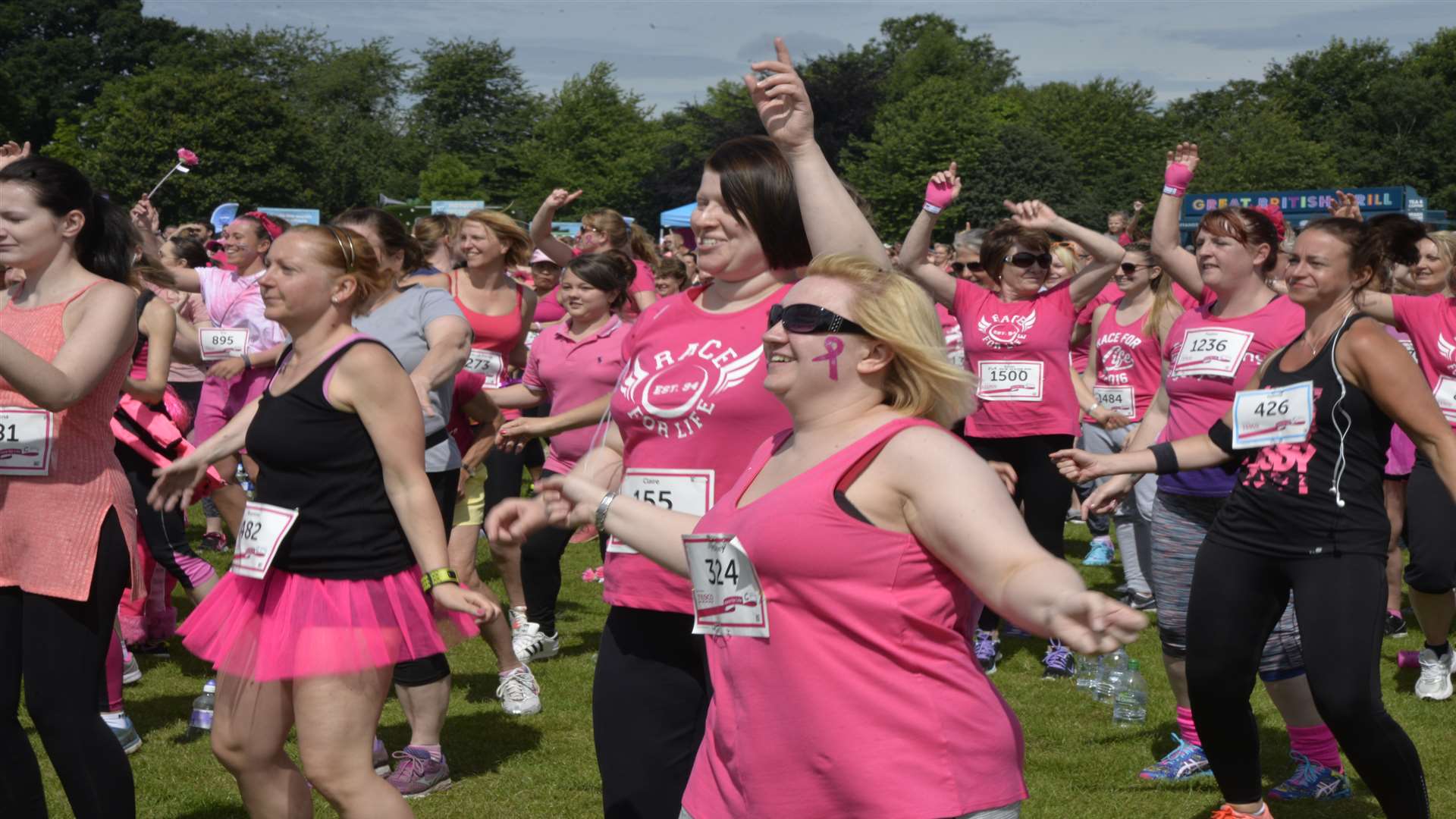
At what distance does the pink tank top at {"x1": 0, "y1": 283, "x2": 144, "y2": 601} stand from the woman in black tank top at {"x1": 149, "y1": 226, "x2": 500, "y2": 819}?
0.36 m

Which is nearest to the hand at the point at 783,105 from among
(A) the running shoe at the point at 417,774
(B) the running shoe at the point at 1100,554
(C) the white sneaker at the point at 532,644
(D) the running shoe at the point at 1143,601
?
(A) the running shoe at the point at 417,774

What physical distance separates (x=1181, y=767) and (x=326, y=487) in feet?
12.1

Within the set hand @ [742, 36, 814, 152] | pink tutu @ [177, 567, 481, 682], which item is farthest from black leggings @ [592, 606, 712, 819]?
hand @ [742, 36, 814, 152]

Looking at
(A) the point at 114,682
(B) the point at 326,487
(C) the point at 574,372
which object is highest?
(B) the point at 326,487

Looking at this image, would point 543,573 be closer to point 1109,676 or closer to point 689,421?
point 1109,676

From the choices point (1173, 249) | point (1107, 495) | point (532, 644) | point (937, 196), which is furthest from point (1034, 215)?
point (532, 644)

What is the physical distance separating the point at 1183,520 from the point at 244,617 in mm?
3383

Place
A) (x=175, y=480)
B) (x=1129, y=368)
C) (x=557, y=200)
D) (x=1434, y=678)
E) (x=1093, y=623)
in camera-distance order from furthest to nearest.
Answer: (x=557, y=200), (x=1129, y=368), (x=1434, y=678), (x=175, y=480), (x=1093, y=623)

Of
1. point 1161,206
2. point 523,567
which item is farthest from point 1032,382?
point 523,567

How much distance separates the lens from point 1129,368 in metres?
9.23

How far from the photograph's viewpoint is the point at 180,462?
4.43 m

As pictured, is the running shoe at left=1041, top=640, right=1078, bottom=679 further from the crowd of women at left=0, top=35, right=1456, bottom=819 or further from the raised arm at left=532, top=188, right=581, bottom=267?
the raised arm at left=532, top=188, right=581, bottom=267

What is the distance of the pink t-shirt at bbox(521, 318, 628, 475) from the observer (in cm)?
725

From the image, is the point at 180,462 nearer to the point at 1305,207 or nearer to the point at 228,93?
the point at 1305,207
